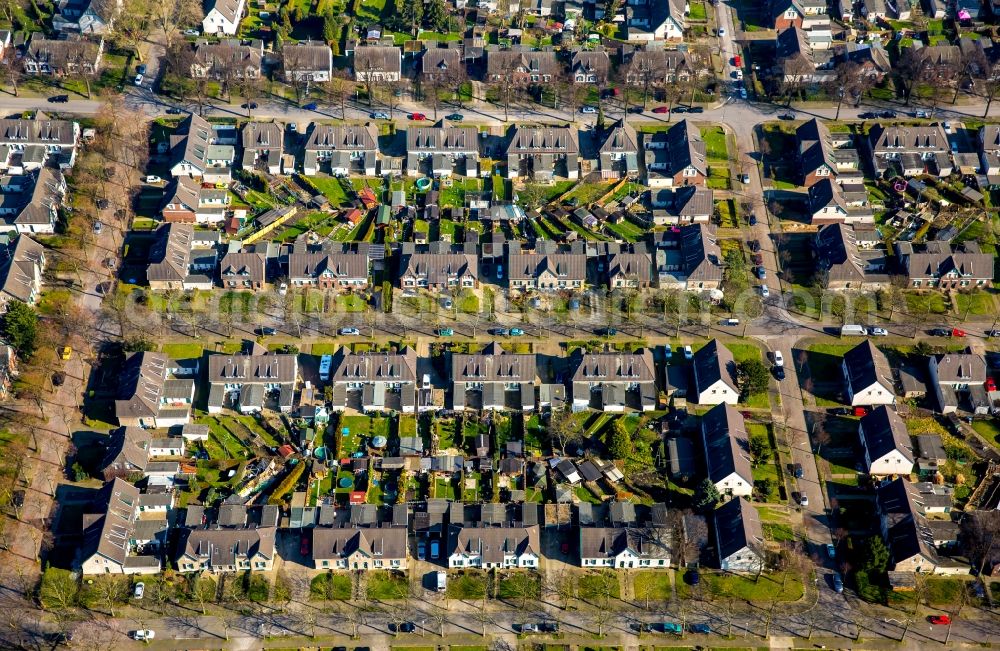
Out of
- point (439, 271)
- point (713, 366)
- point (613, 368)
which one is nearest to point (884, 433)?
point (713, 366)

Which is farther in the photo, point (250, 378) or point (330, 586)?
point (250, 378)

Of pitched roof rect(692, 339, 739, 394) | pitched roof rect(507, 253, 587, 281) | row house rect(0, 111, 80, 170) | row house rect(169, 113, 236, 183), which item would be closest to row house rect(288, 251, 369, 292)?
pitched roof rect(507, 253, 587, 281)

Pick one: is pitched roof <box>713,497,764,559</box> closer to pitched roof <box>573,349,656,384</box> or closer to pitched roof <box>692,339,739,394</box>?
pitched roof <box>692,339,739,394</box>

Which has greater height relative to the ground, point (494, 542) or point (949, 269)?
point (949, 269)

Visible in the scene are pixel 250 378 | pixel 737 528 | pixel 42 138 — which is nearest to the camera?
pixel 737 528

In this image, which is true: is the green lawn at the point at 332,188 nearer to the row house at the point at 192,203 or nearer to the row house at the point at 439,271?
the row house at the point at 192,203

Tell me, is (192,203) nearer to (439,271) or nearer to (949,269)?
(439,271)

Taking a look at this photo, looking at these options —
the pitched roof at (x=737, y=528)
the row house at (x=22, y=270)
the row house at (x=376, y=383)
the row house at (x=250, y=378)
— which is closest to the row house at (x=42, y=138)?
Answer: the row house at (x=22, y=270)
